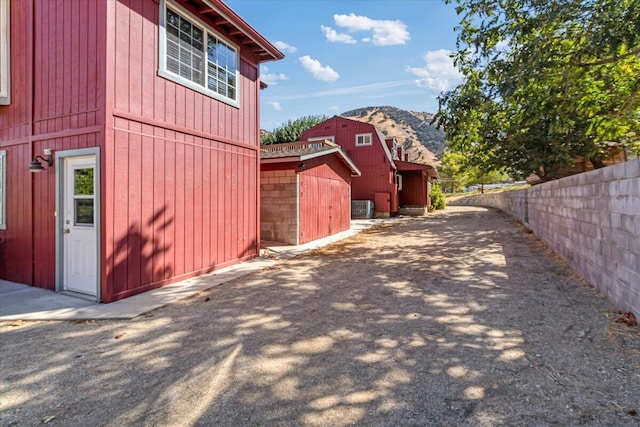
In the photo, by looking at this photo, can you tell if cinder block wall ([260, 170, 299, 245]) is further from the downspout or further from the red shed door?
the red shed door

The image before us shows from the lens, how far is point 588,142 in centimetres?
1564

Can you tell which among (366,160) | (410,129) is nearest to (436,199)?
(366,160)

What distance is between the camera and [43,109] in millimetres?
5328

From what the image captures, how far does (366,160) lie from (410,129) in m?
78.6

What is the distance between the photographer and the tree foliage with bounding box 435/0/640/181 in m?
5.82

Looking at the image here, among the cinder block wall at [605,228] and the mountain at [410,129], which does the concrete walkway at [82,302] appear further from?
the mountain at [410,129]

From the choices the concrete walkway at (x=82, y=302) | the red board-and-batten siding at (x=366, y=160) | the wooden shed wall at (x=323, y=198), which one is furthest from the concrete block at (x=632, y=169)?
the red board-and-batten siding at (x=366, y=160)

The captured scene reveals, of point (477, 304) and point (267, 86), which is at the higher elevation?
point (267, 86)

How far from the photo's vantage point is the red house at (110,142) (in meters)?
4.70

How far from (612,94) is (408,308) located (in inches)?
302

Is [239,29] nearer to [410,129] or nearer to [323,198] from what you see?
[323,198]

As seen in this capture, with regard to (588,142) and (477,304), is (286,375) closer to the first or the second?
(477,304)

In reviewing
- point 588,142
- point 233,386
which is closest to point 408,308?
point 233,386

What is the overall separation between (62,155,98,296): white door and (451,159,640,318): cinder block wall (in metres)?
6.54
